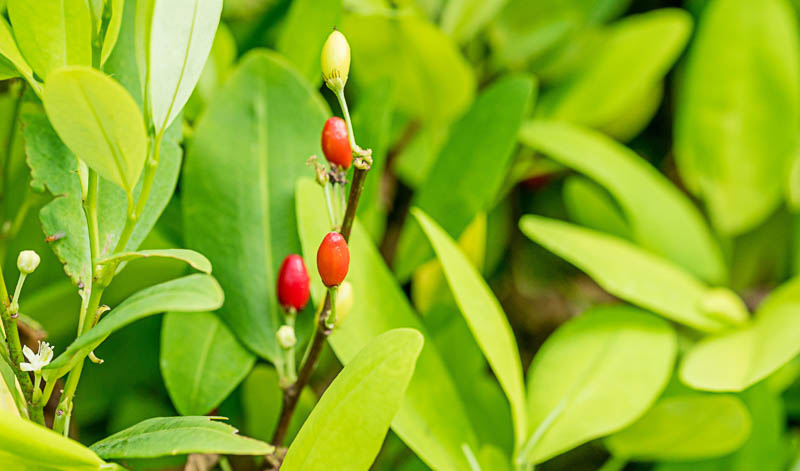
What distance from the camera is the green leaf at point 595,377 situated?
1.47ft

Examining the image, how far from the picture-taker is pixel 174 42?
336 millimetres

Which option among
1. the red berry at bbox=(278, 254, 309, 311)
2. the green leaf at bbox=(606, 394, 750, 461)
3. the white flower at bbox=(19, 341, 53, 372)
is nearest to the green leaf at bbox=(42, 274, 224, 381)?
the white flower at bbox=(19, 341, 53, 372)

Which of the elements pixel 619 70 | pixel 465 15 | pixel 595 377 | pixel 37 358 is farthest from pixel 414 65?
pixel 37 358

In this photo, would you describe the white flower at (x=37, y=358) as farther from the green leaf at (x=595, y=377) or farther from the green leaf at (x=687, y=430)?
the green leaf at (x=687, y=430)

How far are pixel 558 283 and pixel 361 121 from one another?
1.15 ft

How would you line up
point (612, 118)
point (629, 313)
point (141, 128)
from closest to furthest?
point (141, 128) → point (629, 313) → point (612, 118)

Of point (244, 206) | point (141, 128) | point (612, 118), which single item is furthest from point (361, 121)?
point (612, 118)

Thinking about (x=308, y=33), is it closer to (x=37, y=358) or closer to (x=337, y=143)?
(x=337, y=143)

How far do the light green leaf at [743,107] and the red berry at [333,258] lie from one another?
1.56 feet

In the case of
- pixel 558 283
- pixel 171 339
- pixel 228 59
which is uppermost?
pixel 228 59

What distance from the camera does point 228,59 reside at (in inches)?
23.0

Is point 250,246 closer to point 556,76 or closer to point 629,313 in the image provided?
point 629,313

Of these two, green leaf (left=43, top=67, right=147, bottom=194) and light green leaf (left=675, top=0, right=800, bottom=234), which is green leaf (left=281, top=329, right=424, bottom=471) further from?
light green leaf (left=675, top=0, right=800, bottom=234)

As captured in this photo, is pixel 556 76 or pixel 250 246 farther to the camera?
pixel 556 76
